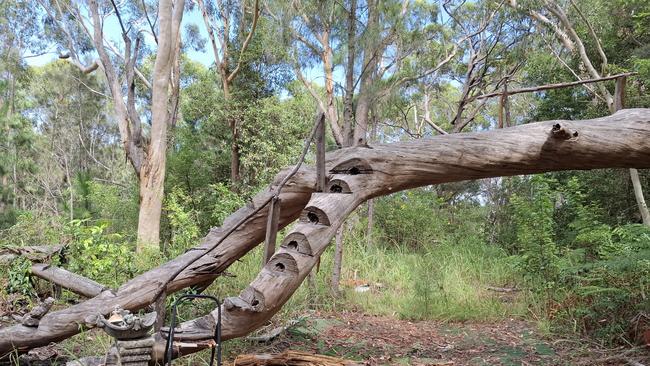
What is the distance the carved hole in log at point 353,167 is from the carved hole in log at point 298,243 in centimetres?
79

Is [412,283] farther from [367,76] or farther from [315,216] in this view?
[315,216]

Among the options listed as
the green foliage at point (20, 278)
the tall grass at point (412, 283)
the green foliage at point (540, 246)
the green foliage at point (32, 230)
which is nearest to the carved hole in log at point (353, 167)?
the tall grass at point (412, 283)

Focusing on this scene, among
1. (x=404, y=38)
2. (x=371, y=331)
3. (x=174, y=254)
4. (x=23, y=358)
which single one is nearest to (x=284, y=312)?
(x=371, y=331)

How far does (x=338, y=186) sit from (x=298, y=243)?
65 centimetres

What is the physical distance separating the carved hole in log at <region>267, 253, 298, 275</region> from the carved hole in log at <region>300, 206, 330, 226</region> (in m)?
0.32

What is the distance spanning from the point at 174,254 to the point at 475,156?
12.3ft

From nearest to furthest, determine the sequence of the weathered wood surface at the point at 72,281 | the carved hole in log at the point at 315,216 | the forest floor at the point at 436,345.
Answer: the carved hole in log at the point at 315,216, the forest floor at the point at 436,345, the weathered wood surface at the point at 72,281

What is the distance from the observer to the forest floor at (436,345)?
3865 mm

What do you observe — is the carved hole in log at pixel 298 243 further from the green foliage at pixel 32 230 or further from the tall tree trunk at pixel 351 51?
the green foliage at pixel 32 230

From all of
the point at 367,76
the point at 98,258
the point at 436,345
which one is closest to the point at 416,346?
the point at 436,345

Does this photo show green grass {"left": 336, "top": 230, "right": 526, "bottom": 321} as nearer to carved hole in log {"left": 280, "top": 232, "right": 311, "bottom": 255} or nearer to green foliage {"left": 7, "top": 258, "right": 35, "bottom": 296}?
carved hole in log {"left": 280, "top": 232, "right": 311, "bottom": 255}

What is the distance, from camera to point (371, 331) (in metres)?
4.96

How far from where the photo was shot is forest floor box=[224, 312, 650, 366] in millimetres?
3865

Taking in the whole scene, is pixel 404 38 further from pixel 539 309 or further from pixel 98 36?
pixel 98 36
